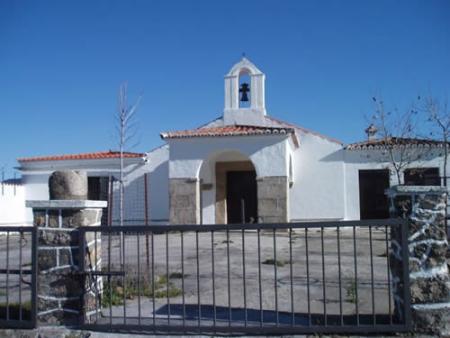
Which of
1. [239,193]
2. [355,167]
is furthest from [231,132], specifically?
[355,167]

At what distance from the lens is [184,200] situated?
651 inches

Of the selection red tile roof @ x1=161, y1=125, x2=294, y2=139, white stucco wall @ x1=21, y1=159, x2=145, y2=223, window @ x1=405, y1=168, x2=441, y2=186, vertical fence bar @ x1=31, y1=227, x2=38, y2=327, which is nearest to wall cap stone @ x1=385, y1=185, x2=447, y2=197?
vertical fence bar @ x1=31, y1=227, x2=38, y2=327

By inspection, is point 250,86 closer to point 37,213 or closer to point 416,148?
point 416,148

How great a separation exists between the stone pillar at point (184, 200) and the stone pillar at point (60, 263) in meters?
11.6

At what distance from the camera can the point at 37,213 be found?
468cm

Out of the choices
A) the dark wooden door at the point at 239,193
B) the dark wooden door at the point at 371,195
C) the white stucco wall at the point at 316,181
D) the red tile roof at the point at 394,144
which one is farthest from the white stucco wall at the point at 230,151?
the dark wooden door at the point at 371,195

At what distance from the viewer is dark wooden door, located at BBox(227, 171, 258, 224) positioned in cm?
1859

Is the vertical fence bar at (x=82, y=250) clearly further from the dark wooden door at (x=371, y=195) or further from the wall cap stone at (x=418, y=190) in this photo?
the dark wooden door at (x=371, y=195)

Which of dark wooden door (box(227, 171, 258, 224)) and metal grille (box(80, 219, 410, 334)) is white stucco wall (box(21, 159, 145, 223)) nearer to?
dark wooden door (box(227, 171, 258, 224))

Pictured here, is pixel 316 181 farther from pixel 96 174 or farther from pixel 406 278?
pixel 406 278

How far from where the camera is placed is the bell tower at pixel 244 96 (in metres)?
18.3

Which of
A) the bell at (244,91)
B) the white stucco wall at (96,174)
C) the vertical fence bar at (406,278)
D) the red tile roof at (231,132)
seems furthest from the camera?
the bell at (244,91)

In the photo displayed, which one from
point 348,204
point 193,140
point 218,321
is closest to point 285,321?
point 218,321

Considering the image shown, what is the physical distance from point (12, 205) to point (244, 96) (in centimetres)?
1036
